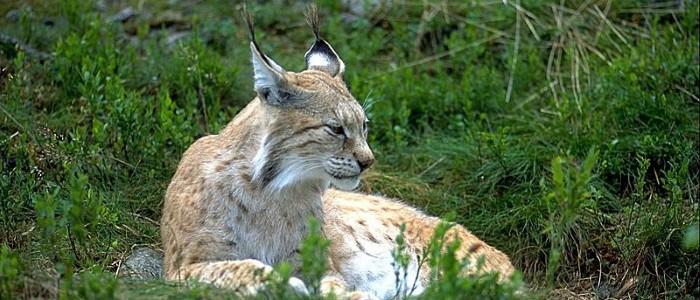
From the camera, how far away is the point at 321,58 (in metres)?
6.17

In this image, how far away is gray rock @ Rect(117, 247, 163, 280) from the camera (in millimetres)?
5949

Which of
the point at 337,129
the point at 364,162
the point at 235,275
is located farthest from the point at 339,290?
the point at 337,129

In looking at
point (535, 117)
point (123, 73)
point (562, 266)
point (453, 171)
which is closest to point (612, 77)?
point (535, 117)

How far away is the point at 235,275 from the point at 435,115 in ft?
11.0

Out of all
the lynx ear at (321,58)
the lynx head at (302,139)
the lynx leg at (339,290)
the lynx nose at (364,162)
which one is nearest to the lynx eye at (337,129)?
the lynx head at (302,139)

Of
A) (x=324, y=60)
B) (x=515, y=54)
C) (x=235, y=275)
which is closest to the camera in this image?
(x=235, y=275)

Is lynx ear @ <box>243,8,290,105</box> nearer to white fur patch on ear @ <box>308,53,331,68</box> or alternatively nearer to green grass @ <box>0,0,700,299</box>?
white fur patch on ear @ <box>308,53,331,68</box>

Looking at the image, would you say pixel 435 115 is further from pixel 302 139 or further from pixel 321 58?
pixel 302 139

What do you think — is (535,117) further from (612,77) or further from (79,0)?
(79,0)

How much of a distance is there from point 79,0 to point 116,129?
6.90ft

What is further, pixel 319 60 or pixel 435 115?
pixel 435 115

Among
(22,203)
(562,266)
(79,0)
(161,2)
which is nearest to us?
(22,203)

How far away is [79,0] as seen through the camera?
8.80m

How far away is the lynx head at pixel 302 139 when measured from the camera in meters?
5.57
